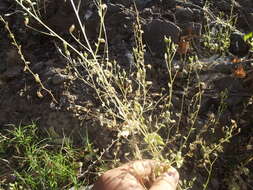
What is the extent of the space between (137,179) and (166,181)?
145 millimetres

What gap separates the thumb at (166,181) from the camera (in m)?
1.69

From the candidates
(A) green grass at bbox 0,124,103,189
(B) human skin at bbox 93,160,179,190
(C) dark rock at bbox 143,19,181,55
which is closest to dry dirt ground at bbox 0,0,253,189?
(C) dark rock at bbox 143,19,181,55

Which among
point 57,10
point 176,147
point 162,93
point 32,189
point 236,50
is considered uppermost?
point 57,10

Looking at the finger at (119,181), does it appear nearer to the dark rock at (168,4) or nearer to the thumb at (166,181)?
the thumb at (166,181)

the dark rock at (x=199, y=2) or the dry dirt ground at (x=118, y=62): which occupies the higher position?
the dark rock at (x=199, y=2)

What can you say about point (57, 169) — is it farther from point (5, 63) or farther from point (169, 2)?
point (169, 2)

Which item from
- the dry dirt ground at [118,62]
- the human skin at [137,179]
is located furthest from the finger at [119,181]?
the dry dirt ground at [118,62]

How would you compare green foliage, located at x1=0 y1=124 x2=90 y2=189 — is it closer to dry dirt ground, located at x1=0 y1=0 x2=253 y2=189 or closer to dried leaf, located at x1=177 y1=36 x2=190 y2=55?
dry dirt ground, located at x1=0 y1=0 x2=253 y2=189

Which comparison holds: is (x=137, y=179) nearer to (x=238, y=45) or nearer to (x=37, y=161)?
(x=37, y=161)

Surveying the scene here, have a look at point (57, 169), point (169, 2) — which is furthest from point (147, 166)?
point (169, 2)

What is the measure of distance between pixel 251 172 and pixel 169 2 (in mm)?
1498

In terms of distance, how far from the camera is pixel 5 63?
299cm

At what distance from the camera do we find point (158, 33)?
9.30ft

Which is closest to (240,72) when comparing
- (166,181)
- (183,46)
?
(183,46)
